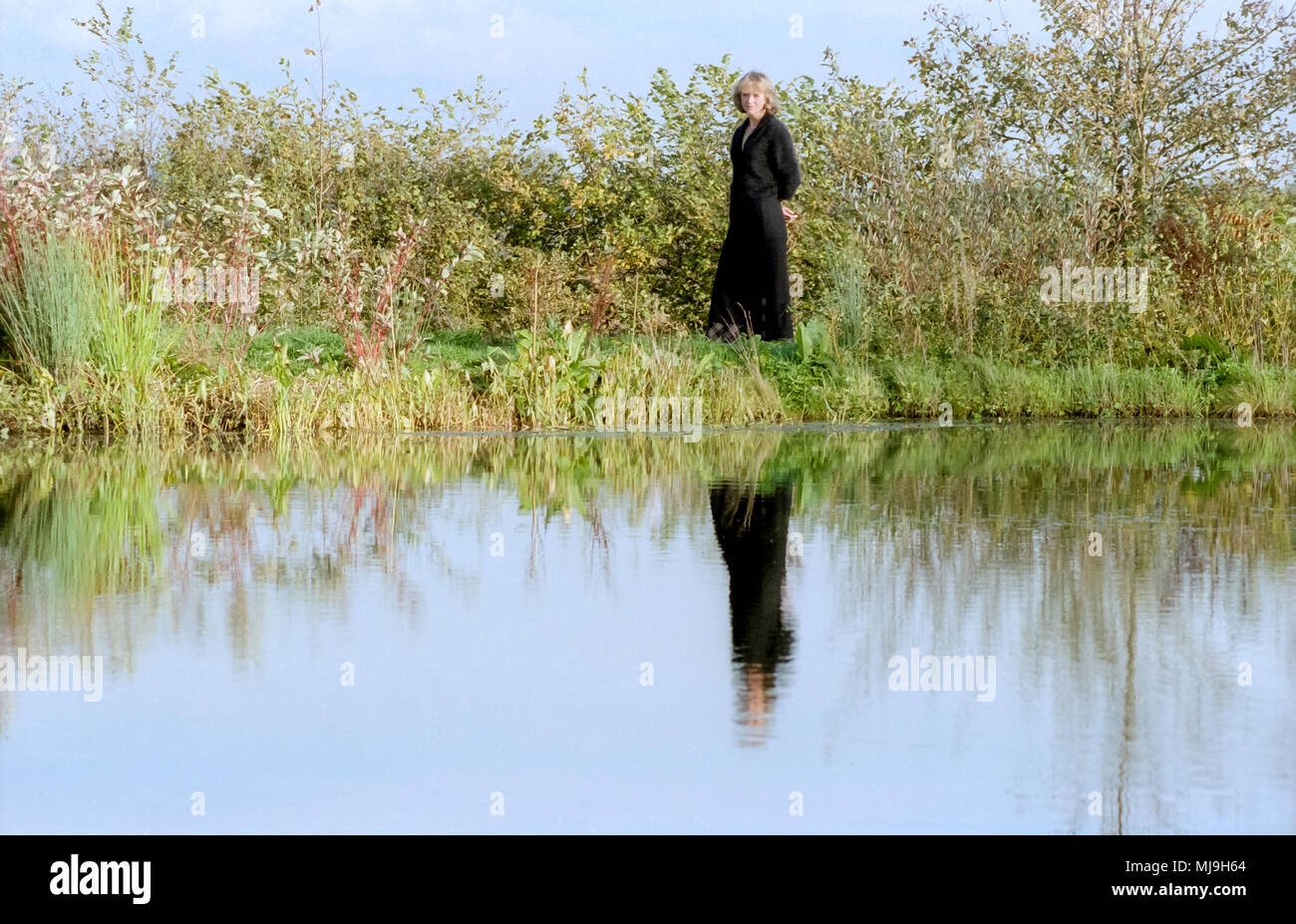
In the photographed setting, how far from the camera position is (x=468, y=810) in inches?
149

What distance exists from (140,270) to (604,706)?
1008 centimetres

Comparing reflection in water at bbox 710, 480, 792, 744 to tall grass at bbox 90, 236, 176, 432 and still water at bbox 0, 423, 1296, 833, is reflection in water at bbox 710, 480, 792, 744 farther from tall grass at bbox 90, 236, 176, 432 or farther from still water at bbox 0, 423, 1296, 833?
tall grass at bbox 90, 236, 176, 432

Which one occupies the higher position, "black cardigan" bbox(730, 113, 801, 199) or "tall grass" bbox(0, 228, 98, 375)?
"black cardigan" bbox(730, 113, 801, 199)

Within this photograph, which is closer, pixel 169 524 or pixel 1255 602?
pixel 1255 602

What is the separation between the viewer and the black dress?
1677cm

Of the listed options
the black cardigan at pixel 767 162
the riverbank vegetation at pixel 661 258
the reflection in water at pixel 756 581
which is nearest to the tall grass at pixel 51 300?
the riverbank vegetation at pixel 661 258

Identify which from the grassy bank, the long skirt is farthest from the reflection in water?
the long skirt

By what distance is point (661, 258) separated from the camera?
20562 mm

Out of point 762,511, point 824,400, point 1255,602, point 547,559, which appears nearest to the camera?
point 1255,602

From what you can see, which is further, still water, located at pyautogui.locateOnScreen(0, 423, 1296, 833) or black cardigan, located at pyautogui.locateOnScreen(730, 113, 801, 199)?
black cardigan, located at pyautogui.locateOnScreen(730, 113, 801, 199)

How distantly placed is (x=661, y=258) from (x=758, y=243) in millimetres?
3779

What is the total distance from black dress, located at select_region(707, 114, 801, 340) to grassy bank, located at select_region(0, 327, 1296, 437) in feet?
1.23
